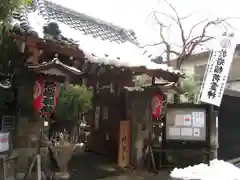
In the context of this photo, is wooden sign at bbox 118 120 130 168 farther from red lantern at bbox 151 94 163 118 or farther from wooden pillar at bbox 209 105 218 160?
wooden pillar at bbox 209 105 218 160

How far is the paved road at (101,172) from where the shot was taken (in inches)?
442

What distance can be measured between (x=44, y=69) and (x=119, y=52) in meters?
4.30

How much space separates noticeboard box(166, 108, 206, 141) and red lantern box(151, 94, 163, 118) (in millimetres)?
1059

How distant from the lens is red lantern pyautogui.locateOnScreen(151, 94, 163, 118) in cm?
1220

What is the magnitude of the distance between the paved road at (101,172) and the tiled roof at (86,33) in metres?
4.42

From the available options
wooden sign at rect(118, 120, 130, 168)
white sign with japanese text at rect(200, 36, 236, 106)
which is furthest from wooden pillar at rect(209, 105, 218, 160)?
wooden sign at rect(118, 120, 130, 168)

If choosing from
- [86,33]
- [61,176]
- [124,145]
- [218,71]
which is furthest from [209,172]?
[86,33]

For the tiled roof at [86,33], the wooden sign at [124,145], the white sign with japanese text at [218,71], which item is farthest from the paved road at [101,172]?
the tiled roof at [86,33]

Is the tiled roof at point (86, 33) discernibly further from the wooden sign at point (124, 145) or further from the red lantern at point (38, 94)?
the wooden sign at point (124, 145)

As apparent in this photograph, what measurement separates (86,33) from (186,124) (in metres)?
6.79

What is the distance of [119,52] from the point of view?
1151 centimetres

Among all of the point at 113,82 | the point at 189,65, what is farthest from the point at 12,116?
the point at 189,65

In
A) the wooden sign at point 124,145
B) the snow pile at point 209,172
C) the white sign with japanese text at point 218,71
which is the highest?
the white sign with japanese text at point 218,71

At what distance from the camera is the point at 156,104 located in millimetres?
12180
